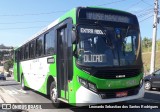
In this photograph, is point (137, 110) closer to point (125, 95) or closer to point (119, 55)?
point (125, 95)

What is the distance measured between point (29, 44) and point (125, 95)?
856 cm

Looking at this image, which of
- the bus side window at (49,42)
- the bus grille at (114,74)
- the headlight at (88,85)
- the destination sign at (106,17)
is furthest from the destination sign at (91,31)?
the bus side window at (49,42)

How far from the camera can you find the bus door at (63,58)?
31.3 feet

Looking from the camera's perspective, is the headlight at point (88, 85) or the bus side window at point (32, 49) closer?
the headlight at point (88, 85)

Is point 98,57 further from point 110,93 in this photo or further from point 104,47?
point 110,93

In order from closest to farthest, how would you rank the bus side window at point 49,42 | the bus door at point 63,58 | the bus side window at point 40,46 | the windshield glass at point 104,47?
the windshield glass at point 104,47 < the bus door at point 63,58 < the bus side window at point 49,42 < the bus side window at point 40,46

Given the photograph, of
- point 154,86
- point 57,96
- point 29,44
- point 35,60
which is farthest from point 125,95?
point 154,86

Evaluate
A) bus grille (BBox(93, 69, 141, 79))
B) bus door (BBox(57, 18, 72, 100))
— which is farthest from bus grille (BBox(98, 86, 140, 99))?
bus door (BBox(57, 18, 72, 100))

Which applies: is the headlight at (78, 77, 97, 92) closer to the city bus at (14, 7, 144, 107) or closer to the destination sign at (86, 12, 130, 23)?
the city bus at (14, 7, 144, 107)

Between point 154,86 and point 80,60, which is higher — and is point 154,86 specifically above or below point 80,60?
below

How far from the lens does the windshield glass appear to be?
28.9 ft

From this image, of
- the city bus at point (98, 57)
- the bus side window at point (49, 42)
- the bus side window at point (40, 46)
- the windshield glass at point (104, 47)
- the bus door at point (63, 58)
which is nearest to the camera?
the city bus at point (98, 57)

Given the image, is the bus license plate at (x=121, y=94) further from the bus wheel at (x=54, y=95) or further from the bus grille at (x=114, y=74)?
the bus wheel at (x=54, y=95)

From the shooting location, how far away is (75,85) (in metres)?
8.73
